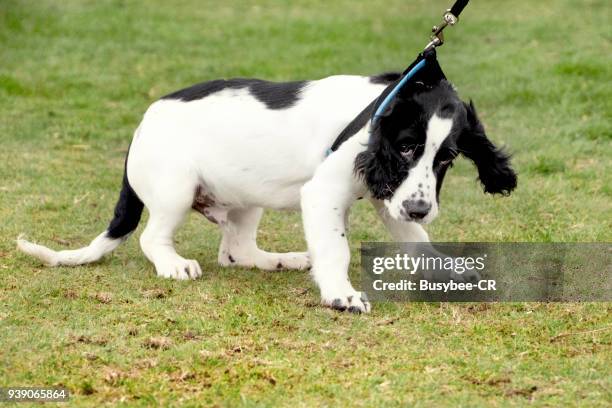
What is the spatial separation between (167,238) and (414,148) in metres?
1.80

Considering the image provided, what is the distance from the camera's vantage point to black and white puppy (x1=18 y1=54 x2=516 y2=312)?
16.5 feet

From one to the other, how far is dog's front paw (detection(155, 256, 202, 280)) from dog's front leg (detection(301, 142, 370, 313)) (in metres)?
0.85

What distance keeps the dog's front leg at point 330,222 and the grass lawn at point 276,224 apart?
209mm

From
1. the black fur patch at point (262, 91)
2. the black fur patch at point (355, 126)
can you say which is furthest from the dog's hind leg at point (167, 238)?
the black fur patch at point (355, 126)

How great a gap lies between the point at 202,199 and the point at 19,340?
1779 mm

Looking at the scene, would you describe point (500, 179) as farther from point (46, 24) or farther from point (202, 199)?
point (46, 24)

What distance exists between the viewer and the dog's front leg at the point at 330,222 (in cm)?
536

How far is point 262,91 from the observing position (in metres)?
5.99

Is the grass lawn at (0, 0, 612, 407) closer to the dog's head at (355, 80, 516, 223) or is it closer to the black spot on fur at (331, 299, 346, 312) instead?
the black spot on fur at (331, 299, 346, 312)

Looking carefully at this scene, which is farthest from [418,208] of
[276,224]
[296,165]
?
[276,224]

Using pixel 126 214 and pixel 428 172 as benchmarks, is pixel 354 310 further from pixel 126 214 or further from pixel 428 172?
pixel 126 214

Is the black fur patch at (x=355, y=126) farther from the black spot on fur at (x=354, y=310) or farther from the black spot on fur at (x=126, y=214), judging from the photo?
the black spot on fur at (x=126, y=214)

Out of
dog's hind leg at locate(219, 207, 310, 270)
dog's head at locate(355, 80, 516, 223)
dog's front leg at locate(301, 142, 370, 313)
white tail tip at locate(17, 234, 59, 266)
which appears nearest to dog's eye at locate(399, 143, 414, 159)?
dog's head at locate(355, 80, 516, 223)

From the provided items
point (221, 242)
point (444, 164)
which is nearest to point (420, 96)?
point (444, 164)
